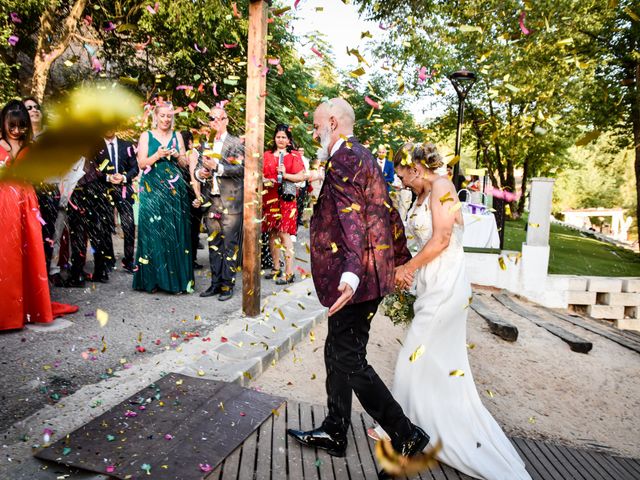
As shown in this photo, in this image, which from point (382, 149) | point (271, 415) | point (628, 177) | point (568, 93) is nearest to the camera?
point (271, 415)

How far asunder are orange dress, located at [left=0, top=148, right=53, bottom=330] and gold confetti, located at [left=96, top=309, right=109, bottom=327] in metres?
0.47

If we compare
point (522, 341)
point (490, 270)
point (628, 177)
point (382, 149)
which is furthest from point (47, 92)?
point (628, 177)

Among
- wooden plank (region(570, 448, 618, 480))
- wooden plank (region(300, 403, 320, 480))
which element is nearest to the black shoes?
wooden plank (region(300, 403, 320, 480))

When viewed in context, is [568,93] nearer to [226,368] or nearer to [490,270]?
[490,270]

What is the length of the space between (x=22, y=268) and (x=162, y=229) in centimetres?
184

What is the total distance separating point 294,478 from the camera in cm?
287

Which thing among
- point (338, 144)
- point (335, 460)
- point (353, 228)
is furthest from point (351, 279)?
point (335, 460)

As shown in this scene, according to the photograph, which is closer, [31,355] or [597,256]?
[31,355]

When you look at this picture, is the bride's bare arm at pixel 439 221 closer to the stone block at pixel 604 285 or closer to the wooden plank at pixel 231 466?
the wooden plank at pixel 231 466

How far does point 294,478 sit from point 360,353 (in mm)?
812

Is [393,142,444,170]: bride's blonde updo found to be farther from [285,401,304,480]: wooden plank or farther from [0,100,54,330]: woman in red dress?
[0,100,54,330]: woman in red dress

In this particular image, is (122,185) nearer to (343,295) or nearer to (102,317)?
(102,317)

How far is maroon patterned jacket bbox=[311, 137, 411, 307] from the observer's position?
2.81 meters

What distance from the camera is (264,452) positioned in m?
3.11
